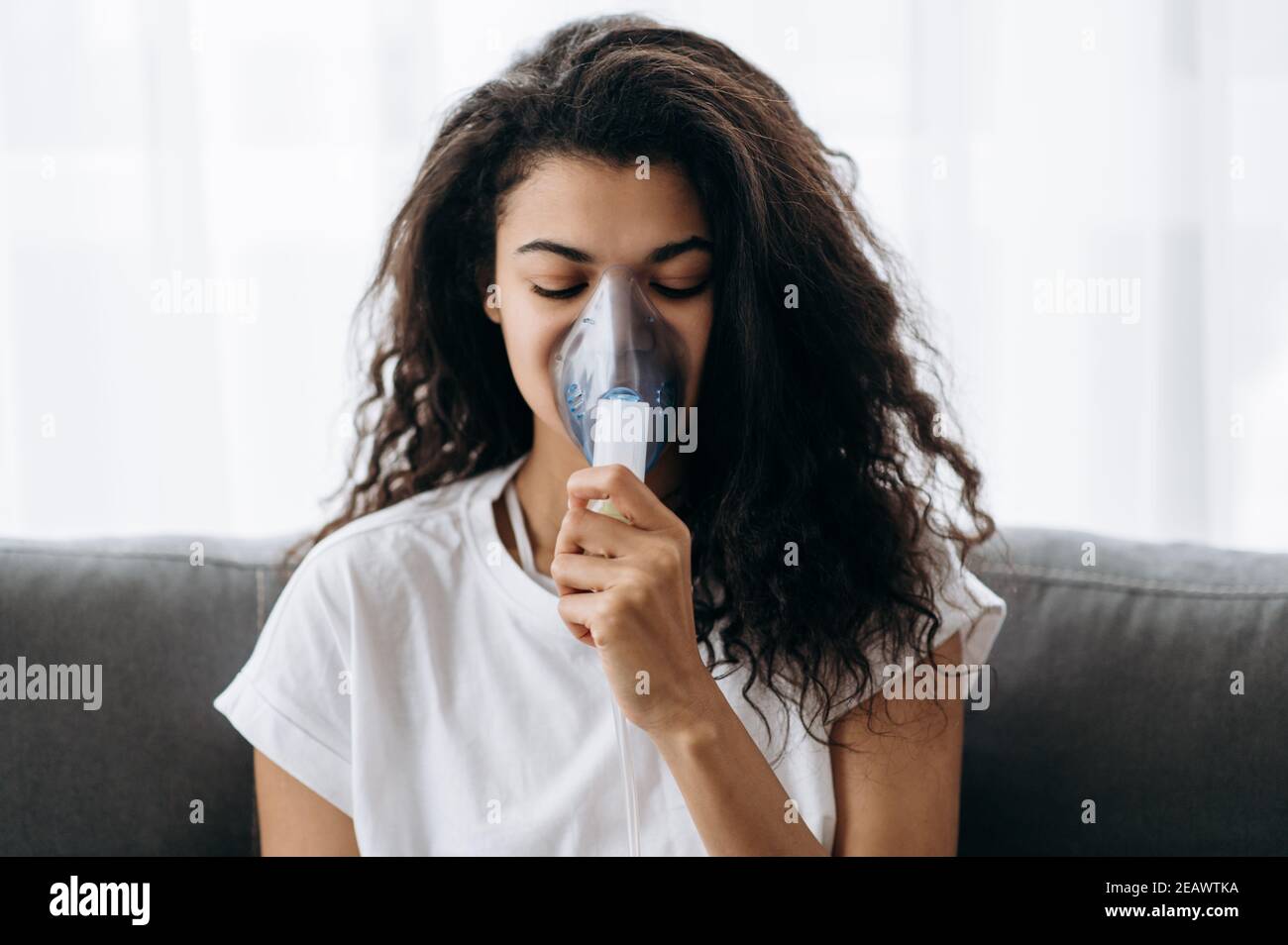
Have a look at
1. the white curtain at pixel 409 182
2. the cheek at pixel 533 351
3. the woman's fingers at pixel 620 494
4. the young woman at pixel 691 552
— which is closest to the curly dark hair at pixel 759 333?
the young woman at pixel 691 552

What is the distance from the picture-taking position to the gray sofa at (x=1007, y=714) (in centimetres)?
125

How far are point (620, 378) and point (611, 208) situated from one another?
0.16 m

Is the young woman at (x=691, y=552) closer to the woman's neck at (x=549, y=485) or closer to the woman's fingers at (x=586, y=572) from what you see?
the woman's neck at (x=549, y=485)

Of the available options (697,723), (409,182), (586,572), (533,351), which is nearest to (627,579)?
(586,572)

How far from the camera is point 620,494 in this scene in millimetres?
917

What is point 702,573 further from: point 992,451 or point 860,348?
point 992,451

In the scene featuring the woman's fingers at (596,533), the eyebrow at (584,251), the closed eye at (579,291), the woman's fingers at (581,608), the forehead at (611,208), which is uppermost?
the forehead at (611,208)

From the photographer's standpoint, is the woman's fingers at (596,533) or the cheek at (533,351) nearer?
the woman's fingers at (596,533)

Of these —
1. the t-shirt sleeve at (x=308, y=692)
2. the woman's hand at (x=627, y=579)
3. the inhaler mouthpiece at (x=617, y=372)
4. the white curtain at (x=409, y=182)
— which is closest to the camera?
the woman's hand at (x=627, y=579)

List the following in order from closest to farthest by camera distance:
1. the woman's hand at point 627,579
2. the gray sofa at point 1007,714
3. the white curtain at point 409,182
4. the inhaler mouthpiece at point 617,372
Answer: the woman's hand at point 627,579 → the inhaler mouthpiece at point 617,372 → the gray sofa at point 1007,714 → the white curtain at point 409,182

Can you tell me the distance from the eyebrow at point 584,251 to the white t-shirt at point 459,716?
31 cm

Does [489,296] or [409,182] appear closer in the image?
[489,296]

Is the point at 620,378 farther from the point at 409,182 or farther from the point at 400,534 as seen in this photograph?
the point at 409,182
